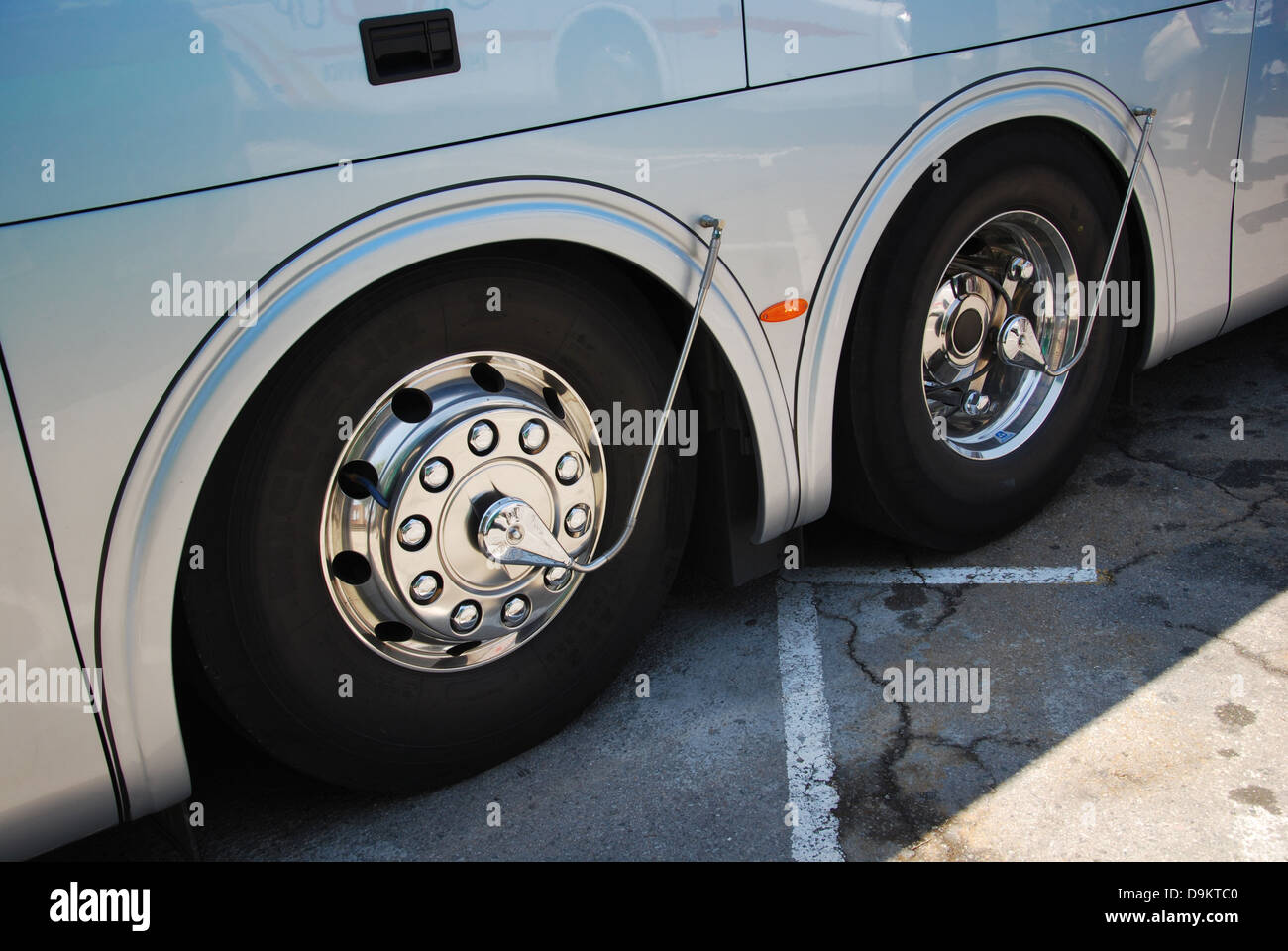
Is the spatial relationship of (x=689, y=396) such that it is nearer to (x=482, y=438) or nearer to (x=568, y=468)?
(x=568, y=468)

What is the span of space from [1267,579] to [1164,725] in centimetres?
71

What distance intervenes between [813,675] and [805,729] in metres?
0.20

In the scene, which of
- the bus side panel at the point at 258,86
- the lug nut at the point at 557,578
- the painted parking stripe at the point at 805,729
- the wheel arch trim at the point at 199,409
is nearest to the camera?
the bus side panel at the point at 258,86

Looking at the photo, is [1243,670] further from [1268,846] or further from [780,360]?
[780,360]

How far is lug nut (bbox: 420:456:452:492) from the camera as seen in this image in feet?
6.43

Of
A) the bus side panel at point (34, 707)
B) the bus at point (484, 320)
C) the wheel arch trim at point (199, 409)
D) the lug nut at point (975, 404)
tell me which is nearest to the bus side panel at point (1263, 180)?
the bus at point (484, 320)

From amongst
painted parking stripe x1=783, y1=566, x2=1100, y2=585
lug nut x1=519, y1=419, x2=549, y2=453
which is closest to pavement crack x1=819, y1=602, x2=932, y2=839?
painted parking stripe x1=783, y1=566, x2=1100, y2=585

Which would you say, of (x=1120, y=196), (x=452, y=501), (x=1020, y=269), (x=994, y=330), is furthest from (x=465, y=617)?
(x=1120, y=196)

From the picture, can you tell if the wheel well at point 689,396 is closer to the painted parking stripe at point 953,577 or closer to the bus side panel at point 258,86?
the bus side panel at point 258,86

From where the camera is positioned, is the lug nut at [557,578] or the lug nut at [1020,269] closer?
the lug nut at [557,578]

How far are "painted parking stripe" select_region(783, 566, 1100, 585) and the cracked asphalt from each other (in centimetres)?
2

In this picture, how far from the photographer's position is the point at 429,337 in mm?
1934

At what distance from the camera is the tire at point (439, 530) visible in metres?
1.82
